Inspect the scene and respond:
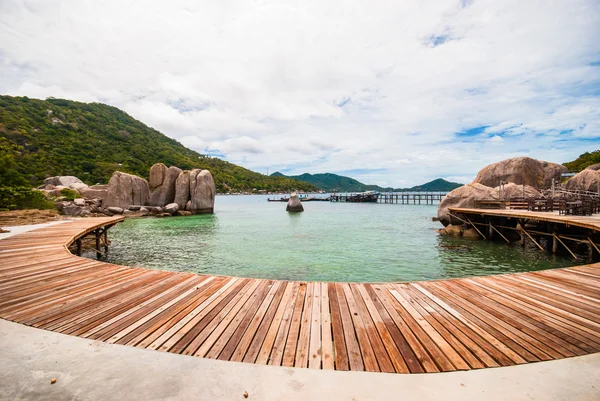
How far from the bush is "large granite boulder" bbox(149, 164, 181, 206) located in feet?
59.2

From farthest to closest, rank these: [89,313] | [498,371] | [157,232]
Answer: [157,232] → [89,313] → [498,371]

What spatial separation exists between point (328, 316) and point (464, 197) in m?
26.8

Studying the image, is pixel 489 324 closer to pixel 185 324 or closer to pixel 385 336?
pixel 385 336

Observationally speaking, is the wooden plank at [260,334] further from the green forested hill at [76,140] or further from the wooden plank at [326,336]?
the green forested hill at [76,140]

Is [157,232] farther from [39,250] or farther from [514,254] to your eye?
[514,254]

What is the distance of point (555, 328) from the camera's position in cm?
363

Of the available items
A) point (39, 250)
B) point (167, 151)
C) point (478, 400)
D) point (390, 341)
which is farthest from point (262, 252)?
point (167, 151)

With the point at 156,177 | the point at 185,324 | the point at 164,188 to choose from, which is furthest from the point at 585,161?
the point at 156,177

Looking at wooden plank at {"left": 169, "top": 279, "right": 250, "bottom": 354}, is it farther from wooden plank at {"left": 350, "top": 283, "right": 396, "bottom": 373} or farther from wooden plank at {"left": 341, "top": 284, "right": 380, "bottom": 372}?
wooden plank at {"left": 350, "top": 283, "right": 396, "bottom": 373}

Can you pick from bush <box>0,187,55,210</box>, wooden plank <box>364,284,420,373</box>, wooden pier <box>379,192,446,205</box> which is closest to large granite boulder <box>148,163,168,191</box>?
bush <box>0,187,55,210</box>

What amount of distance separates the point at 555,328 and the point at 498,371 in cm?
170

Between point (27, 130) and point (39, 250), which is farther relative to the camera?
point (27, 130)

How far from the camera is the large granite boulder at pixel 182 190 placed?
4191 centimetres

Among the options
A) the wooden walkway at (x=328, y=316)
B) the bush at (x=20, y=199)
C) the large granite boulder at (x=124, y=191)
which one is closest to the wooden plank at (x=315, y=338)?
the wooden walkway at (x=328, y=316)
